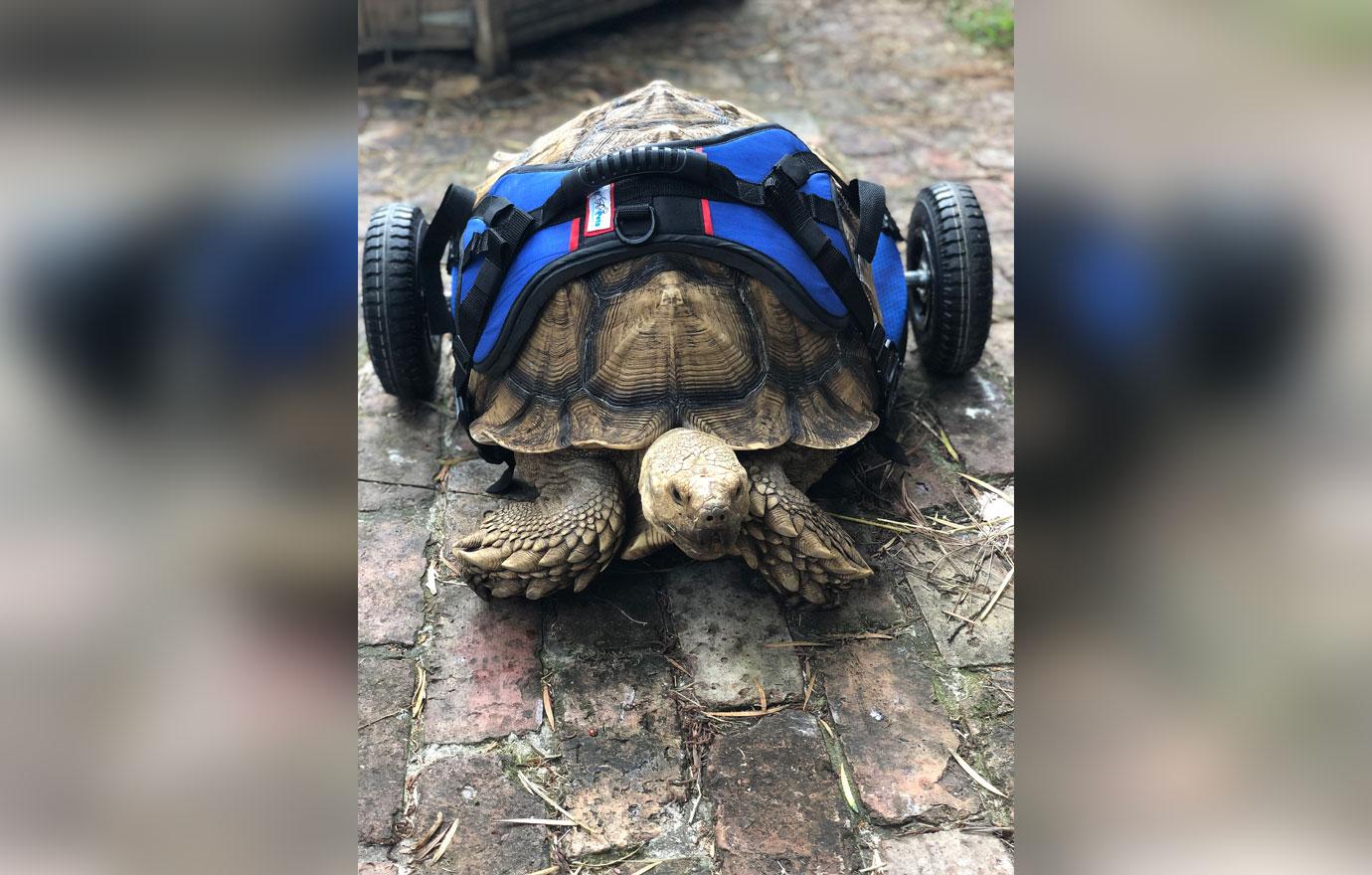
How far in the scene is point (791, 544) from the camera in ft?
8.26

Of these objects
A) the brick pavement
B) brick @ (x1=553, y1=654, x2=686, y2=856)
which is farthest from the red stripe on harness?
brick @ (x1=553, y1=654, x2=686, y2=856)

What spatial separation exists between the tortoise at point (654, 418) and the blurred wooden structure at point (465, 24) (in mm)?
3798

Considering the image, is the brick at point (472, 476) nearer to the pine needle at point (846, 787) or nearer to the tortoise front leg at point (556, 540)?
the tortoise front leg at point (556, 540)

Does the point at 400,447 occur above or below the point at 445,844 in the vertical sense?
above

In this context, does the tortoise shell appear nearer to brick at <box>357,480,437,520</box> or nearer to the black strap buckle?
the black strap buckle

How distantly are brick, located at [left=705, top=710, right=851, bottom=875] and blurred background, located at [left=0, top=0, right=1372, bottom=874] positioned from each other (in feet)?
4.76

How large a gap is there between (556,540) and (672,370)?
1.69 feet

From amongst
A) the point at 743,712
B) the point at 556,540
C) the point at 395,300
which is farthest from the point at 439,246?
the point at 743,712

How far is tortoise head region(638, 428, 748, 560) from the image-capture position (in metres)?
2.24
